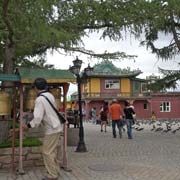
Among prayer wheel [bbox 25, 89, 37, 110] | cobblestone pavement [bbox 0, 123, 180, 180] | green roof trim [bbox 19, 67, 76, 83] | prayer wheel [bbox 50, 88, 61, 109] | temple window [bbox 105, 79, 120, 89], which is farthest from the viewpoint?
temple window [bbox 105, 79, 120, 89]

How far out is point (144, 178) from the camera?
9523mm

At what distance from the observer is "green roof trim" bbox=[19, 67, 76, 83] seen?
10.1 m

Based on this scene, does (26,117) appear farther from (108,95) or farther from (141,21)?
(108,95)

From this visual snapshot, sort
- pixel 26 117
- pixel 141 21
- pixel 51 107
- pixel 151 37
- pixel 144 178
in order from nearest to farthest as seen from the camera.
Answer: pixel 51 107 → pixel 144 178 → pixel 26 117 → pixel 141 21 → pixel 151 37

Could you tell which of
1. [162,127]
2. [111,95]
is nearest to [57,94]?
[162,127]

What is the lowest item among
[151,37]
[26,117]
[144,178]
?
[144,178]

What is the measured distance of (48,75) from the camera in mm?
10430

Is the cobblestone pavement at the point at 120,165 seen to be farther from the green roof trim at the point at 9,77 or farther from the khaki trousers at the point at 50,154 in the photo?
the green roof trim at the point at 9,77

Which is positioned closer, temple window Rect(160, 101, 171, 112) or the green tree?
the green tree

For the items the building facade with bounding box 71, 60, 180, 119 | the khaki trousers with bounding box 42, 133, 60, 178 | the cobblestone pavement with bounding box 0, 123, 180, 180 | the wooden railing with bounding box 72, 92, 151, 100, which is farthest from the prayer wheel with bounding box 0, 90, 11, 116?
the wooden railing with bounding box 72, 92, 151, 100

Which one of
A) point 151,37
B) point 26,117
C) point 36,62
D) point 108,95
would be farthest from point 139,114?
point 26,117

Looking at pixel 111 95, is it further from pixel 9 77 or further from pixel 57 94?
pixel 9 77

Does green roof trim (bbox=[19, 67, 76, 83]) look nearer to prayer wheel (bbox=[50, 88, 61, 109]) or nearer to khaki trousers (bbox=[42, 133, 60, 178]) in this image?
prayer wheel (bbox=[50, 88, 61, 109])

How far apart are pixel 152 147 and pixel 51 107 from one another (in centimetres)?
826
